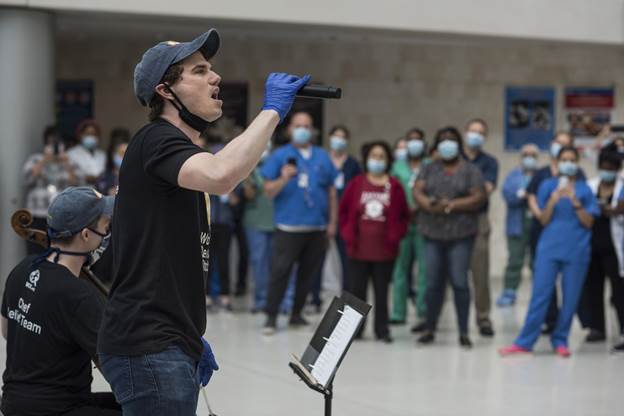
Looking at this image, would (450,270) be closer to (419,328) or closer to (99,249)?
(419,328)

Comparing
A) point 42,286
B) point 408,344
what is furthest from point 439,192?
point 42,286

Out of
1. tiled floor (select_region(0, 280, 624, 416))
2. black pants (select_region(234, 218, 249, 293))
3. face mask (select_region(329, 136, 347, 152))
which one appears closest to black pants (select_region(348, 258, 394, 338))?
tiled floor (select_region(0, 280, 624, 416))

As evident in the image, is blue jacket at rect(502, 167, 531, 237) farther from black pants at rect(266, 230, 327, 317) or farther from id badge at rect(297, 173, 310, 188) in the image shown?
id badge at rect(297, 173, 310, 188)

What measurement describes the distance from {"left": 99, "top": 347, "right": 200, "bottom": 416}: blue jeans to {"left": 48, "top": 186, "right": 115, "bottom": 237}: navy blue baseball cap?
4.27ft

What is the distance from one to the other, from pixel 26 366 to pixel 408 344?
217 inches

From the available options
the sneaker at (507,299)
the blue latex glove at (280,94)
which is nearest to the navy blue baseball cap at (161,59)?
the blue latex glove at (280,94)

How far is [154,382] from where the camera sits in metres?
3.05

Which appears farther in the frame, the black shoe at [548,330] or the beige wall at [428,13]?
the beige wall at [428,13]

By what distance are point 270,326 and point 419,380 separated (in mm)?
Result: 2259

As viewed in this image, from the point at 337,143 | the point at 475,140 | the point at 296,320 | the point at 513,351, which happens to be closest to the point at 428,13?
the point at 337,143

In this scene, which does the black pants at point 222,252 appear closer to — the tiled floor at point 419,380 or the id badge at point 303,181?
the tiled floor at point 419,380

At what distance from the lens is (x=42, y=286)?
4.20m

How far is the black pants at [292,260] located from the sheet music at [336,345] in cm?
522

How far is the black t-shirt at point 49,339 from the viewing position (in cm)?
412
